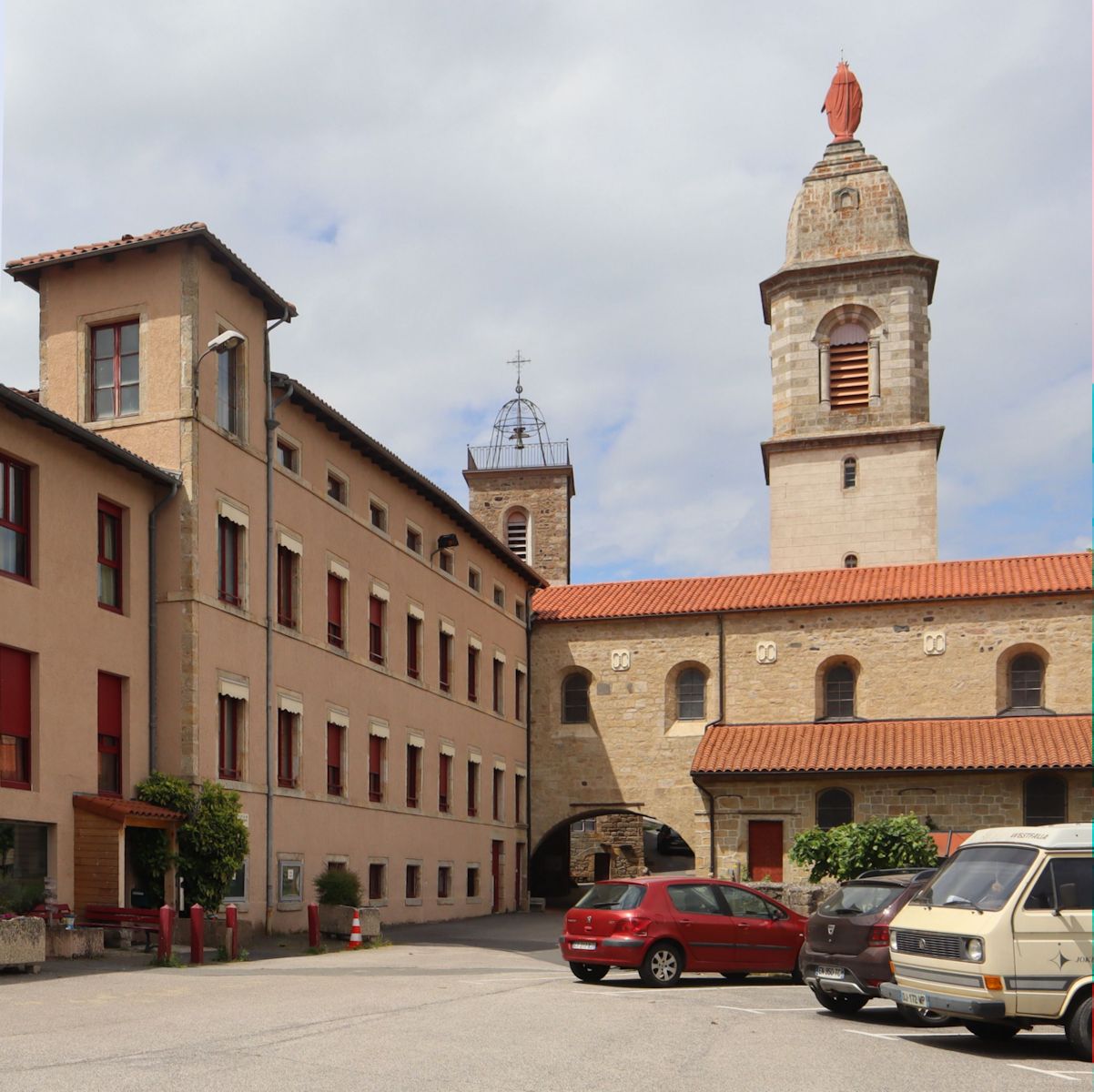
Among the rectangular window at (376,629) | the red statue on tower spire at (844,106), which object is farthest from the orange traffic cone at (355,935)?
the red statue on tower spire at (844,106)

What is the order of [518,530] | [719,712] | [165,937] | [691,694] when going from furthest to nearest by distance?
[518,530], [691,694], [719,712], [165,937]

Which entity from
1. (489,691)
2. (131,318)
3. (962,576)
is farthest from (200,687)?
(962,576)

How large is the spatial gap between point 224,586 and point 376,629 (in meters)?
7.36

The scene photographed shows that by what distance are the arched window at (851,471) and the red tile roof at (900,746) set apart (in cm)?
1306

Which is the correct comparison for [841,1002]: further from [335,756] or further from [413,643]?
[413,643]

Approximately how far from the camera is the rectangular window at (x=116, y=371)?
80.9 ft

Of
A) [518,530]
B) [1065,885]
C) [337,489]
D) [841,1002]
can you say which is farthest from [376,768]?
[518,530]

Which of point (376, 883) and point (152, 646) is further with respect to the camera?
point (376, 883)

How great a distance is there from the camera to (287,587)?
27.8 meters

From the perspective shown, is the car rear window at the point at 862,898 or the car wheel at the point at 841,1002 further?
the car rear window at the point at 862,898

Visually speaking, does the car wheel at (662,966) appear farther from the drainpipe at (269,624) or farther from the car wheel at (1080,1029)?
the drainpipe at (269,624)

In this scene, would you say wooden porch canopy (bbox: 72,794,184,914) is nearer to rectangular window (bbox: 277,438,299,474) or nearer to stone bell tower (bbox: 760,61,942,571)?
rectangular window (bbox: 277,438,299,474)

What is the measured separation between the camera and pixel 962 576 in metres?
40.2

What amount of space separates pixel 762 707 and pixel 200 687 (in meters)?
20.9
